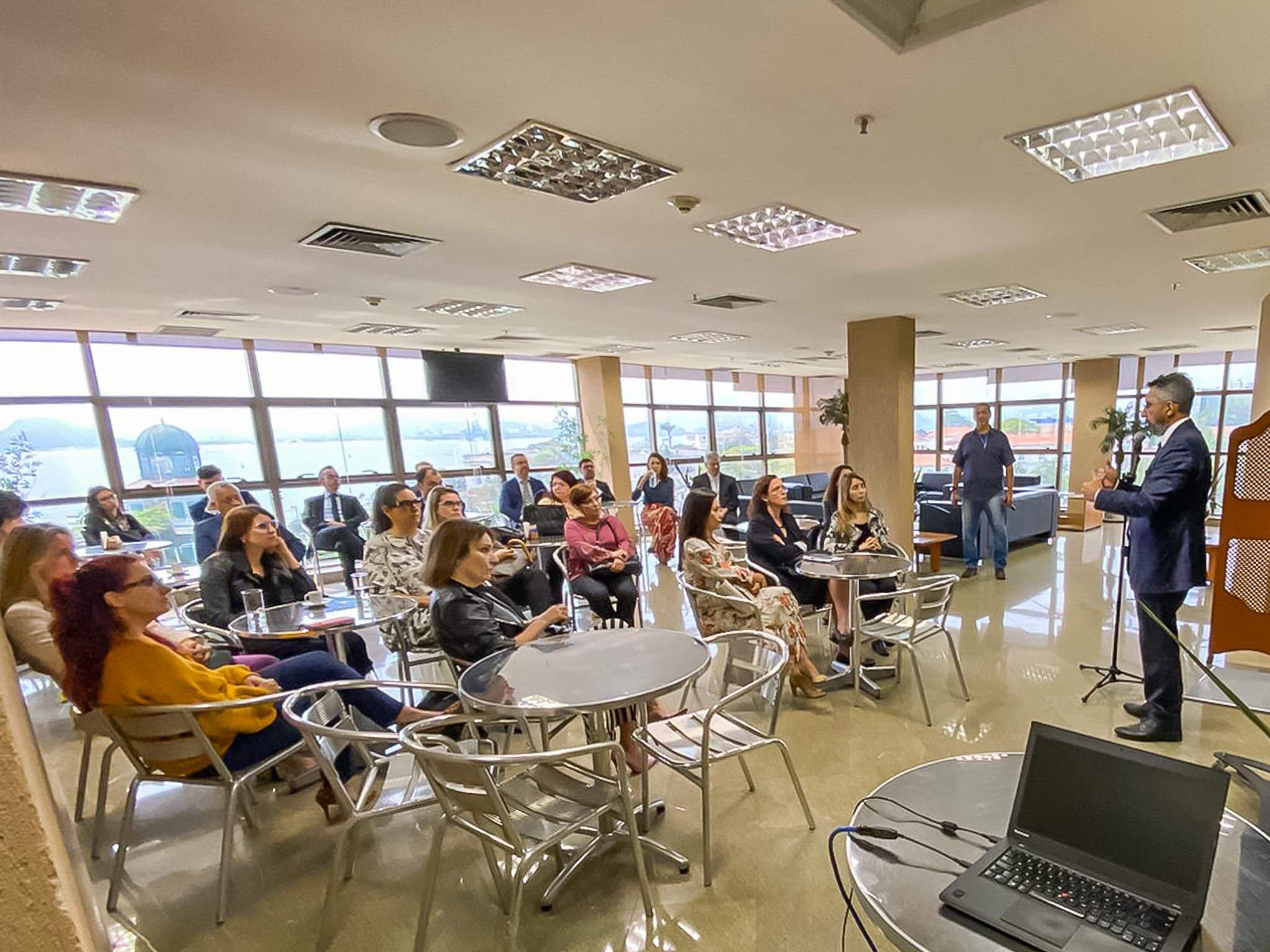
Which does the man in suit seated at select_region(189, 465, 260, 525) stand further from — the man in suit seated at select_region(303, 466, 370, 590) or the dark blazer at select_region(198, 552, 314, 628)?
the dark blazer at select_region(198, 552, 314, 628)

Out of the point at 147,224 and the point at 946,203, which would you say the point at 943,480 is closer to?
the point at 946,203

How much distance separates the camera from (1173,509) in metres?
2.67

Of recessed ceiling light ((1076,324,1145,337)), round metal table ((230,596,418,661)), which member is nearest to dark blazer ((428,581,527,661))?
round metal table ((230,596,418,661))

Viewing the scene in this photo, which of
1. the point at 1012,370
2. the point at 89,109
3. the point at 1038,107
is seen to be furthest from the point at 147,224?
the point at 1012,370

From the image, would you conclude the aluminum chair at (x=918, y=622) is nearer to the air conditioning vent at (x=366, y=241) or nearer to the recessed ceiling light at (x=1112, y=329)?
the air conditioning vent at (x=366, y=241)

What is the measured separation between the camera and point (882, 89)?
A: 1.74 m

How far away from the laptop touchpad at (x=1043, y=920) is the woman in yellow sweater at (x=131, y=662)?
2282mm

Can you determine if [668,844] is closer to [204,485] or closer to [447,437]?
[204,485]

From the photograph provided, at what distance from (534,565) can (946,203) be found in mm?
3633

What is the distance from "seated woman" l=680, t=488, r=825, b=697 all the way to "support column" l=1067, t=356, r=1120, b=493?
8697 mm

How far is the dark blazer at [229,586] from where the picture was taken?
9.72ft

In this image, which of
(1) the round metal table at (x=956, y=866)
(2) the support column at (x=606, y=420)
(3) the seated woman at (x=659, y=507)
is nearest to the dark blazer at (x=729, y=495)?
(3) the seated woman at (x=659, y=507)

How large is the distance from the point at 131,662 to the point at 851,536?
3.75m

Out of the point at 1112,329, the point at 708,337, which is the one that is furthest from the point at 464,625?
the point at 1112,329
